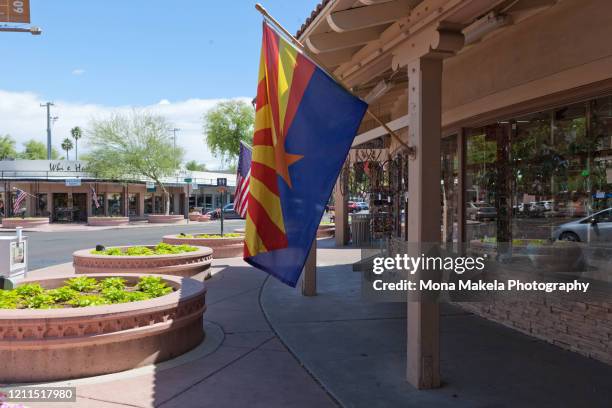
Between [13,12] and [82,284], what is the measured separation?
1600 cm

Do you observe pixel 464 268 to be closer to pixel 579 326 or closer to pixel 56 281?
pixel 579 326

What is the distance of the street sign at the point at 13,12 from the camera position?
18.3 metres

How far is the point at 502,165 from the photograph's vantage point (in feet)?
25.6

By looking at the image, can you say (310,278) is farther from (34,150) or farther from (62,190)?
(34,150)

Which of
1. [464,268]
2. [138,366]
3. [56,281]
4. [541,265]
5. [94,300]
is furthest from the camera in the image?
[464,268]

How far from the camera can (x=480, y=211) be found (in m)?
8.20

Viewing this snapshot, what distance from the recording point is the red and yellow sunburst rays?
435 cm

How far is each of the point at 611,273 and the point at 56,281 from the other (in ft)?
25.1

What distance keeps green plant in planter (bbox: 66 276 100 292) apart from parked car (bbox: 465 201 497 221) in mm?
6020

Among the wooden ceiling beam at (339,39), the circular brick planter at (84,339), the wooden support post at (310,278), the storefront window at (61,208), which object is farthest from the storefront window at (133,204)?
the wooden ceiling beam at (339,39)

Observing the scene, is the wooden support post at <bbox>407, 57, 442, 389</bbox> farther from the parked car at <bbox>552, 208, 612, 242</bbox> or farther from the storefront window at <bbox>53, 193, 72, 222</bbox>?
the storefront window at <bbox>53, 193, 72, 222</bbox>

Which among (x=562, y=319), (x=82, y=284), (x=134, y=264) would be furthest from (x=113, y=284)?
(x=562, y=319)

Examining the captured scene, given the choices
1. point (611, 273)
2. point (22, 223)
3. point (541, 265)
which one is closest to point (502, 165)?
point (541, 265)

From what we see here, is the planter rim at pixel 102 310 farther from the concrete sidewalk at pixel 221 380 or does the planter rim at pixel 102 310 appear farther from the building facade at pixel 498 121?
the building facade at pixel 498 121
